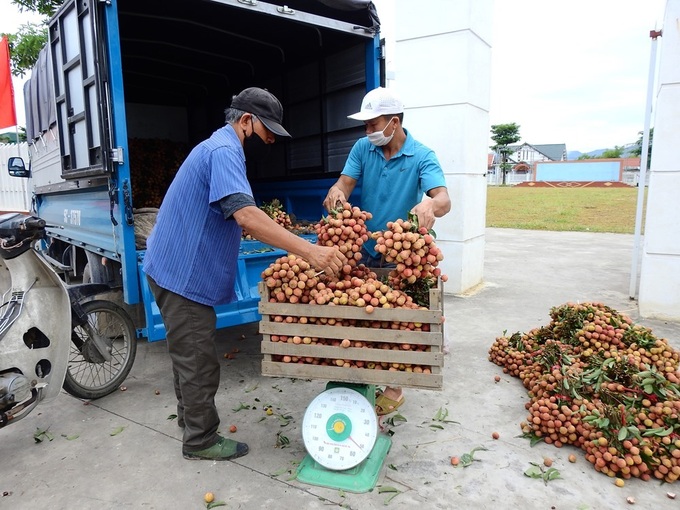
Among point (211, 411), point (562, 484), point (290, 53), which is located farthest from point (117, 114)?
point (562, 484)

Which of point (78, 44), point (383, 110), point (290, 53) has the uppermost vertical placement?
point (290, 53)

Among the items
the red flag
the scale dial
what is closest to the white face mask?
the scale dial

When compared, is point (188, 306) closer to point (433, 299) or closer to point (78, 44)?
point (433, 299)

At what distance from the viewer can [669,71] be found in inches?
205

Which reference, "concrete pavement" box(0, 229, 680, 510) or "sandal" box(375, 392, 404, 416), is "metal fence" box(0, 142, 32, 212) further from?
"sandal" box(375, 392, 404, 416)

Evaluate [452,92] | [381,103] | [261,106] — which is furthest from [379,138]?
[452,92]

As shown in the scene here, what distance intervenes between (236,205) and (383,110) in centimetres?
132

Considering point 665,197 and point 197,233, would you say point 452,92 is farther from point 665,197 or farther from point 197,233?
point 197,233

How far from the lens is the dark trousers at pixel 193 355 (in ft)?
9.14

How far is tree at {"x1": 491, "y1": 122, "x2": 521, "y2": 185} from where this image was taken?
7994 centimetres

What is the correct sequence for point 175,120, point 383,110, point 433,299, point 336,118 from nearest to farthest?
1. point 433,299
2. point 383,110
3. point 336,118
4. point 175,120

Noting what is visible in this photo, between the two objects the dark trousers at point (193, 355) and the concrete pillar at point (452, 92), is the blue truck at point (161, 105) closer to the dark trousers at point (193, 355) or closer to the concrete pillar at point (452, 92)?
the dark trousers at point (193, 355)

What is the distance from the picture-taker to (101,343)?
3.88 meters

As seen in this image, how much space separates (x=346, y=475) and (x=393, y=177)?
2024 millimetres
